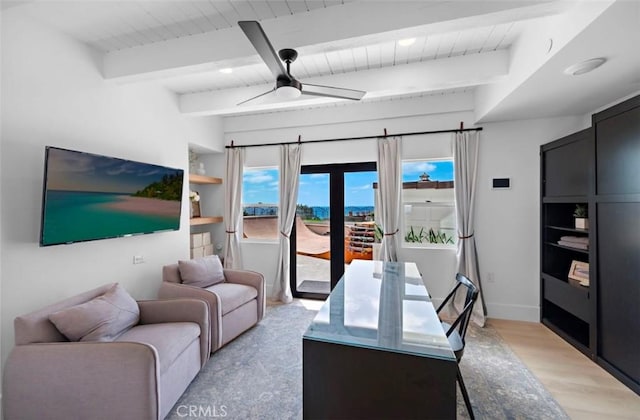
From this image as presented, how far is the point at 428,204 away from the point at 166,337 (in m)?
3.27

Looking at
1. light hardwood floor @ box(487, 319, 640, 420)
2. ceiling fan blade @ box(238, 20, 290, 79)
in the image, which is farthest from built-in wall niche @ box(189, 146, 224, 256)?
light hardwood floor @ box(487, 319, 640, 420)

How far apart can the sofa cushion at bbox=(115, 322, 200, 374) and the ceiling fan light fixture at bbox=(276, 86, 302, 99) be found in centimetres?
191

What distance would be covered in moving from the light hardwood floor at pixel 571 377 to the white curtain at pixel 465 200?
2.18ft

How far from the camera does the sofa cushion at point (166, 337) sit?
1.74m

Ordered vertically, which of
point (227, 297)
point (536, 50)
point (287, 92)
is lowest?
point (227, 297)

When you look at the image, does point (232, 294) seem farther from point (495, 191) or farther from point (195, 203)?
point (495, 191)

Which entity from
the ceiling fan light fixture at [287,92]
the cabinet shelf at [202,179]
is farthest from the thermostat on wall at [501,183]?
the cabinet shelf at [202,179]

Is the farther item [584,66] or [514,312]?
[514,312]

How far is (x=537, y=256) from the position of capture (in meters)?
3.18

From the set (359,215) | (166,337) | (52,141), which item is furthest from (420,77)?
(52,141)

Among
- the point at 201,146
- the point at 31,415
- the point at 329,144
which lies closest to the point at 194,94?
the point at 201,146

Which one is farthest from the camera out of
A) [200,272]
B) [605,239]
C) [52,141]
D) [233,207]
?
[233,207]

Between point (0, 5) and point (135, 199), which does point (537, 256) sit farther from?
point (0, 5)

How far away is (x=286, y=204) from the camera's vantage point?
3.95 meters
